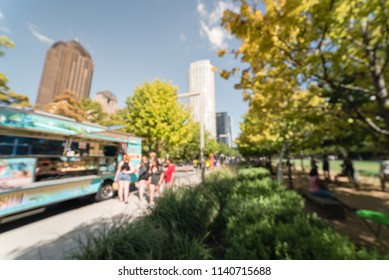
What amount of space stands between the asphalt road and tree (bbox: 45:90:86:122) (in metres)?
18.8

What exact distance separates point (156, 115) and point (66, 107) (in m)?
15.5

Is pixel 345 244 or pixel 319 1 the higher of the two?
pixel 319 1

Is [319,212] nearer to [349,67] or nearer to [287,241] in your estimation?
[349,67]

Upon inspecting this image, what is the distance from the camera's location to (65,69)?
4172 cm

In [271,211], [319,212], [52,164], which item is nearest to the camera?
[271,211]

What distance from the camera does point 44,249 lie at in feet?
11.7

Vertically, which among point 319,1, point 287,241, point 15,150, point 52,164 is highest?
point 319,1

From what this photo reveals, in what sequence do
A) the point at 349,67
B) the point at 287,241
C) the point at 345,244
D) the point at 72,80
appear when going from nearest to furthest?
the point at 345,244
the point at 287,241
the point at 349,67
the point at 72,80

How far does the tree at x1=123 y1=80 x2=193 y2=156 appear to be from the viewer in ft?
46.5

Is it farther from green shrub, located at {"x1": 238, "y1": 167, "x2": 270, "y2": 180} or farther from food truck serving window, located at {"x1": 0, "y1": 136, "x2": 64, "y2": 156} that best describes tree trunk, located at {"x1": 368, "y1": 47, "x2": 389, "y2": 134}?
food truck serving window, located at {"x1": 0, "y1": 136, "x2": 64, "y2": 156}

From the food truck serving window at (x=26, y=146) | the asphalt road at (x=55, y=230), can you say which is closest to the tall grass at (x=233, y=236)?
the asphalt road at (x=55, y=230)

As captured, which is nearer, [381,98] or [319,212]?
[381,98]

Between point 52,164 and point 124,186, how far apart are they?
109 inches
